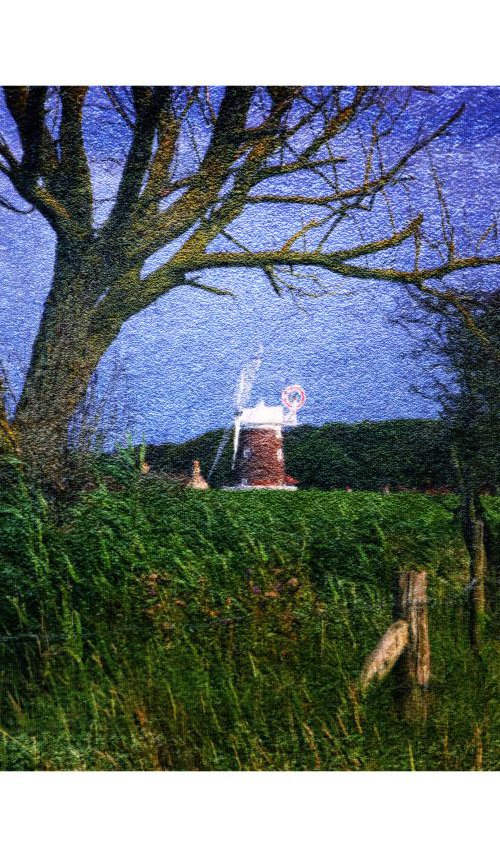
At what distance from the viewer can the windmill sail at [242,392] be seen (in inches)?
162

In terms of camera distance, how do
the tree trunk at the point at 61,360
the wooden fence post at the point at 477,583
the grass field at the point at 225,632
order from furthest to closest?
the tree trunk at the point at 61,360
the wooden fence post at the point at 477,583
the grass field at the point at 225,632

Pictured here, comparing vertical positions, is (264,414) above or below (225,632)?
above

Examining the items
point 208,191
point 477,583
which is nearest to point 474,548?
point 477,583

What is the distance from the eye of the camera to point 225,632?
4.00 m

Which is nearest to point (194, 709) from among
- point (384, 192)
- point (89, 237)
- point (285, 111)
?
point (89, 237)

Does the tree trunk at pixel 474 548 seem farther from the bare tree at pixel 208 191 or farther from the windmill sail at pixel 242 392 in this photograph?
the windmill sail at pixel 242 392

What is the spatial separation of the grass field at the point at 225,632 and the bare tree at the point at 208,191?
1.89 ft

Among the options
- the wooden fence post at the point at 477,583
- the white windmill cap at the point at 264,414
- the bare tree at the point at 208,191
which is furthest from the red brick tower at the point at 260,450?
the wooden fence post at the point at 477,583

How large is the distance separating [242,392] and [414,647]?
4.65ft

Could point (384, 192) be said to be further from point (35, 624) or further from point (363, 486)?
point (35, 624)

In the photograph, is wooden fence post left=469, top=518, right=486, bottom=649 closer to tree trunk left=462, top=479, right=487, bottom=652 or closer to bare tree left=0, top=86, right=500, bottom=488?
tree trunk left=462, top=479, right=487, bottom=652

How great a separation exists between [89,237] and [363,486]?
71.7 inches

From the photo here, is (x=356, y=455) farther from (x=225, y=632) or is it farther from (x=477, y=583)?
(x=225, y=632)

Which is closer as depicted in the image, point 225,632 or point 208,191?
point 225,632
